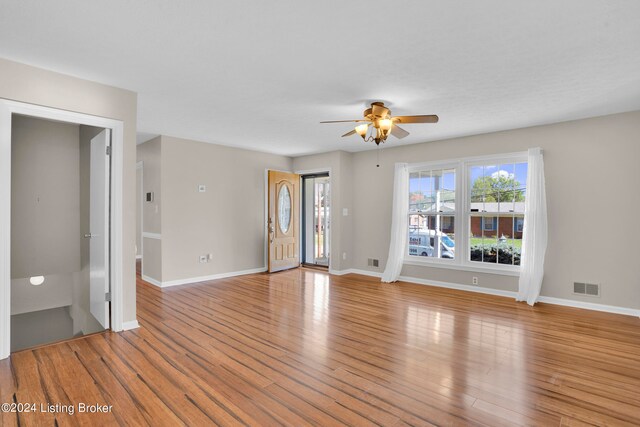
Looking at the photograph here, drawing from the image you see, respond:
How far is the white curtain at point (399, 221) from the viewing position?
5922 mm

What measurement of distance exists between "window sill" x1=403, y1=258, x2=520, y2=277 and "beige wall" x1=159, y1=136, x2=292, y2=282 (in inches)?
126

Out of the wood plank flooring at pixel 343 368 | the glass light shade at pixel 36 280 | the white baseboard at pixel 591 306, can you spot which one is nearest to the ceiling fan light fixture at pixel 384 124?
the wood plank flooring at pixel 343 368

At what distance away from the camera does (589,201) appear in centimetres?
429

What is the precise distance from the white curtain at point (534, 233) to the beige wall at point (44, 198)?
6.38m

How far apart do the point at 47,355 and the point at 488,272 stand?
5645 millimetres

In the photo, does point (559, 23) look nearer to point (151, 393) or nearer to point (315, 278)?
point (151, 393)

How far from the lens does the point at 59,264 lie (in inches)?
169

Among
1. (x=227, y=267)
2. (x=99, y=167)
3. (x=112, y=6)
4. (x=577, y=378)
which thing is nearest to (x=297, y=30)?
(x=112, y=6)

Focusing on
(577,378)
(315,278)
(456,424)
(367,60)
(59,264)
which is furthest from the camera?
(315,278)

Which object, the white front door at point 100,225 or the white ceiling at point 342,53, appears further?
the white front door at point 100,225

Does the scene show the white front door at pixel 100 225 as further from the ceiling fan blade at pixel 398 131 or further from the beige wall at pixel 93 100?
the ceiling fan blade at pixel 398 131

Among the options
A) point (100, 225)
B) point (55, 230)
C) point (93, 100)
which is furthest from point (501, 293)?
point (55, 230)

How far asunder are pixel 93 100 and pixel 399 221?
4832 millimetres

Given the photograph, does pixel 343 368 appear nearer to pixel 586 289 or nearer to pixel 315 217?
pixel 586 289
